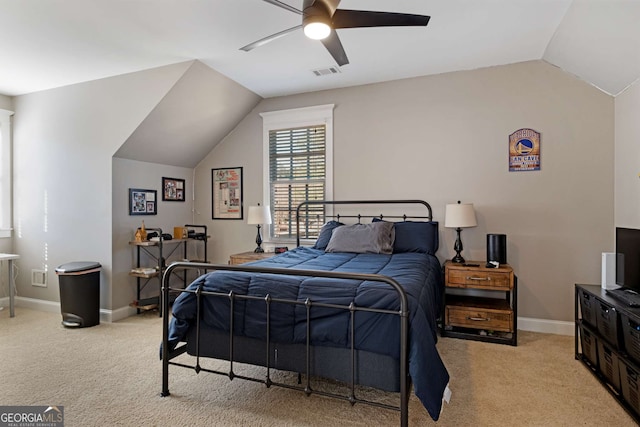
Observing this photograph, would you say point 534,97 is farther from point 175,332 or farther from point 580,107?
point 175,332

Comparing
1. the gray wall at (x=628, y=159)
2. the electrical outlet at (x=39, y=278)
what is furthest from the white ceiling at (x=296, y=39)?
the electrical outlet at (x=39, y=278)

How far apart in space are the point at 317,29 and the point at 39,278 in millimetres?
4705

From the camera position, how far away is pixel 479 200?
3791mm

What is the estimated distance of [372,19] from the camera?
2145mm

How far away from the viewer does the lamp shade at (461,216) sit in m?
3.49

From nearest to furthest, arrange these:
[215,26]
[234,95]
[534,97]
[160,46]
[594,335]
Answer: [594,335], [215,26], [160,46], [534,97], [234,95]

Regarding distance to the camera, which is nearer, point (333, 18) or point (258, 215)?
point (333, 18)

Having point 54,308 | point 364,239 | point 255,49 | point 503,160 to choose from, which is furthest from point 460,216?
point 54,308

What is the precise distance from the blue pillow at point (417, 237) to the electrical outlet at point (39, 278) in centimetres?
432

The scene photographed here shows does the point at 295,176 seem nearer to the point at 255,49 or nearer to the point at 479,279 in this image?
the point at 255,49

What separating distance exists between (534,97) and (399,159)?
1.45 m

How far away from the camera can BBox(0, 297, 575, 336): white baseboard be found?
3.52 m

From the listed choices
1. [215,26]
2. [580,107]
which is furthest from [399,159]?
[215,26]

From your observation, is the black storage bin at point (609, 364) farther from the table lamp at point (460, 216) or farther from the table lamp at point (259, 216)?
the table lamp at point (259, 216)
